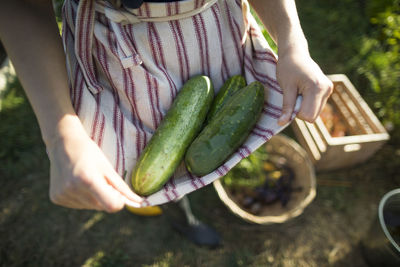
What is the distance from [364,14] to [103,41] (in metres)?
3.12

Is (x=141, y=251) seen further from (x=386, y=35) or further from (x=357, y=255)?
(x=386, y=35)

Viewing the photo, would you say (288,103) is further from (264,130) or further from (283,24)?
(283,24)

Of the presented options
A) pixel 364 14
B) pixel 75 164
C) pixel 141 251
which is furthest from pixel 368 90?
pixel 75 164

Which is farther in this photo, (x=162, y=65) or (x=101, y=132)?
(x=162, y=65)

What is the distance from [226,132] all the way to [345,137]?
→ 49.2 inches

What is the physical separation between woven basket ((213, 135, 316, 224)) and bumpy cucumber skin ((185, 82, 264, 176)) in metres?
0.70

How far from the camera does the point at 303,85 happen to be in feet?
3.11

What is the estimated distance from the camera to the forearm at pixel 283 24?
1.05 m

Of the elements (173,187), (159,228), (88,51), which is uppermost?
(88,51)

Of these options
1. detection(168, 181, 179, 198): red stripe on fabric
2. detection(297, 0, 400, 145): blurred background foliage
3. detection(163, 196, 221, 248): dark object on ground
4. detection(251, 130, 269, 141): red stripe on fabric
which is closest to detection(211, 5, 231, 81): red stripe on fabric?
detection(251, 130, 269, 141): red stripe on fabric

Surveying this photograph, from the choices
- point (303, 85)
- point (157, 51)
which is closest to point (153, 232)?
point (157, 51)

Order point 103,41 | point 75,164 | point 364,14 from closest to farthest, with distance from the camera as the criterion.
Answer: point 75,164
point 103,41
point 364,14

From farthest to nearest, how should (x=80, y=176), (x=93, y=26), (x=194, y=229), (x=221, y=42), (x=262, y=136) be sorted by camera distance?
1. (x=194, y=229)
2. (x=221, y=42)
3. (x=262, y=136)
4. (x=93, y=26)
5. (x=80, y=176)

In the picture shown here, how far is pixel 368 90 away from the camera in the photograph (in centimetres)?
245
